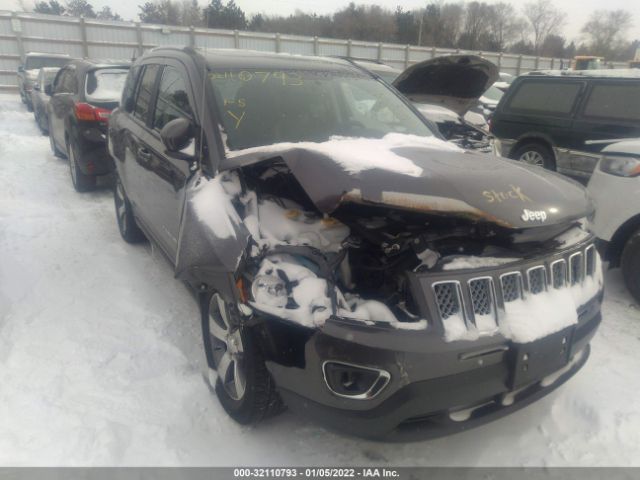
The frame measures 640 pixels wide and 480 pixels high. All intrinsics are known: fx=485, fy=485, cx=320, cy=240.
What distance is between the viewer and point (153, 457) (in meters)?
2.29

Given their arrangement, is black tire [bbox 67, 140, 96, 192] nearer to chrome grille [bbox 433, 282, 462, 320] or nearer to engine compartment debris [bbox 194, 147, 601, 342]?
engine compartment debris [bbox 194, 147, 601, 342]

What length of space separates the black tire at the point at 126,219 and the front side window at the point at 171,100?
4.20 ft

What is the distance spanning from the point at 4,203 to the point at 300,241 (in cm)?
529

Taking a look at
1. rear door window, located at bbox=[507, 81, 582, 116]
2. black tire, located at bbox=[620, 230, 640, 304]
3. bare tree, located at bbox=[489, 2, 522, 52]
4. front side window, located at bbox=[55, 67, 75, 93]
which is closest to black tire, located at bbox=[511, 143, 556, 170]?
rear door window, located at bbox=[507, 81, 582, 116]

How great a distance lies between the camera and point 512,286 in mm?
2043

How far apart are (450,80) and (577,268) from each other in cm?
364

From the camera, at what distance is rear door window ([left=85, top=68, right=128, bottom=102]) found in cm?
634

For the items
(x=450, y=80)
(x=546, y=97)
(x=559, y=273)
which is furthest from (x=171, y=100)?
(x=546, y=97)

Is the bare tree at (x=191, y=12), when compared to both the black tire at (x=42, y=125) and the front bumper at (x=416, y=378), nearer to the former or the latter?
the black tire at (x=42, y=125)

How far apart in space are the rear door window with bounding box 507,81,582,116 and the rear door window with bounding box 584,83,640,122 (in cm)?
27

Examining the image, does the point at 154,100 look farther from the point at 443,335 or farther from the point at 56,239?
the point at 443,335

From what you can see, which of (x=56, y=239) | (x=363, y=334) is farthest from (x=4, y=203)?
(x=363, y=334)

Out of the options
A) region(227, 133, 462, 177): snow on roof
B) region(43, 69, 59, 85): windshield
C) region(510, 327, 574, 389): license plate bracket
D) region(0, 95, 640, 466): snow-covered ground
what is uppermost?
region(43, 69, 59, 85): windshield

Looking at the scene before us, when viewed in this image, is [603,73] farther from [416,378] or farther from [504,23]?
[504,23]
